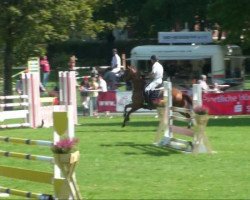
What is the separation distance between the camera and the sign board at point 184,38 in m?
46.9

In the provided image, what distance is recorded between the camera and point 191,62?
150ft

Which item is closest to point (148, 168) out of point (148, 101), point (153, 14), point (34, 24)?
point (148, 101)

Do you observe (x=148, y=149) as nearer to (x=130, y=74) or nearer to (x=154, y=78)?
(x=130, y=74)

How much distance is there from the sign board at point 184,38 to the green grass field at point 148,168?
21.6 metres

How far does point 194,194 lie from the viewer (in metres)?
13.2

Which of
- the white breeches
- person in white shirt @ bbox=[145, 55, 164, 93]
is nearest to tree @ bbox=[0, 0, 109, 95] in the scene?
person in white shirt @ bbox=[145, 55, 164, 93]

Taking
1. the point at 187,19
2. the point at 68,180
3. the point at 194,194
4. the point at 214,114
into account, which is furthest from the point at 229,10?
the point at 187,19

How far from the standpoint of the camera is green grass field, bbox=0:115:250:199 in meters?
13.6

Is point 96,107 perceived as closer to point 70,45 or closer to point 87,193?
point 87,193

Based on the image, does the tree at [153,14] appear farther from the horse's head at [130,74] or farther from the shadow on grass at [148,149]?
the shadow on grass at [148,149]

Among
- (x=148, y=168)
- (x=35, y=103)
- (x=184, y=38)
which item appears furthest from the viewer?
(x=184, y=38)

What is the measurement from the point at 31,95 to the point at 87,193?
16.2 metres

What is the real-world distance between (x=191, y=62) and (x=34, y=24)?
1463 cm

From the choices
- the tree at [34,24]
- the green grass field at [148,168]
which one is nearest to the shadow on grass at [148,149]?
the green grass field at [148,168]
